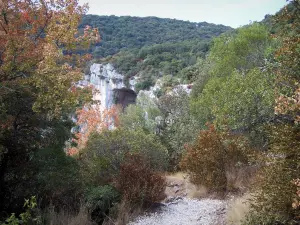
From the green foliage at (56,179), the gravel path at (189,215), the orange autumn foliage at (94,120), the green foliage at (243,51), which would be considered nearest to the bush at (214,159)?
the gravel path at (189,215)

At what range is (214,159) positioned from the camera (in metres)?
10.8

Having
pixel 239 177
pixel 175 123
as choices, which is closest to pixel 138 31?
pixel 175 123

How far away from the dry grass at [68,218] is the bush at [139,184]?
116 centimetres

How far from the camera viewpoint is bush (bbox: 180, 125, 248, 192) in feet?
34.8

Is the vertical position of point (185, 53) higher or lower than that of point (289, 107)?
higher

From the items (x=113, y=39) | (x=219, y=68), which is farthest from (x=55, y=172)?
(x=113, y=39)

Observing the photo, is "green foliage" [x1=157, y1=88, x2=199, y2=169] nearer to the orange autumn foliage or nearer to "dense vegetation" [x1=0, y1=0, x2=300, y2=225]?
"dense vegetation" [x1=0, y1=0, x2=300, y2=225]

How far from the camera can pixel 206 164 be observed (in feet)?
35.8

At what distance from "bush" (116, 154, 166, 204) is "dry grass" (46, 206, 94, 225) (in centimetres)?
116

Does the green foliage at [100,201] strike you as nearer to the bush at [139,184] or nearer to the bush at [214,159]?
the bush at [139,184]

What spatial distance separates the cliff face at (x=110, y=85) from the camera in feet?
169

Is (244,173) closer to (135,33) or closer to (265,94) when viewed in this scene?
(265,94)

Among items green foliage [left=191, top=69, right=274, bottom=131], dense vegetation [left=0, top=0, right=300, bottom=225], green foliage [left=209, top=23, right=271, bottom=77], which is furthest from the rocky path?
green foliage [left=209, top=23, right=271, bottom=77]

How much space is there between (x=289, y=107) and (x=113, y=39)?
232 ft
